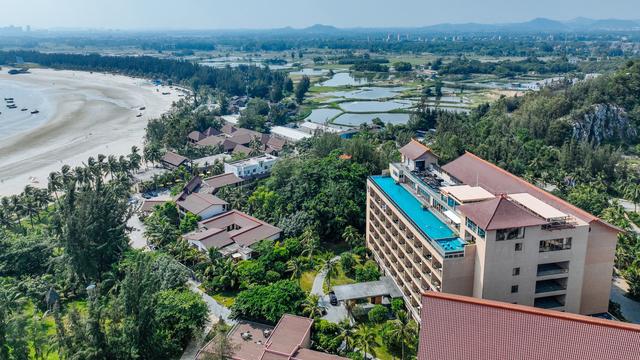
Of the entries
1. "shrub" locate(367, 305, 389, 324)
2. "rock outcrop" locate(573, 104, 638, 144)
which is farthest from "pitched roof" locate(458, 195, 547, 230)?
"rock outcrop" locate(573, 104, 638, 144)

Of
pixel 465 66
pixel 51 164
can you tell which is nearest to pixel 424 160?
pixel 51 164

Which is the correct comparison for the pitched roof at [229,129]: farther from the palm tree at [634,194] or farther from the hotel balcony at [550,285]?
the hotel balcony at [550,285]

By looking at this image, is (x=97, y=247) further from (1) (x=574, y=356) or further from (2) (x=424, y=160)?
(1) (x=574, y=356)

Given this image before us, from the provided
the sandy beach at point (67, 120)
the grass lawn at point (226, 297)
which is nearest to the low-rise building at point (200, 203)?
the grass lawn at point (226, 297)

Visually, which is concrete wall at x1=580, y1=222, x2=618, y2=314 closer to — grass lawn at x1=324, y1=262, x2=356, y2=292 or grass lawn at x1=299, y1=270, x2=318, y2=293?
grass lawn at x1=324, y1=262, x2=356, y2=292

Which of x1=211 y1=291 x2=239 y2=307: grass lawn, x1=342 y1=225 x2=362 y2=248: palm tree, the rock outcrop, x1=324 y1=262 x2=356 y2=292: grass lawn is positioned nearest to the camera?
x1=211 y1=291 x2=239 y2=307: grass lawn

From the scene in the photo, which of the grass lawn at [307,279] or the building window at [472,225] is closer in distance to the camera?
the building window at [472,225]
